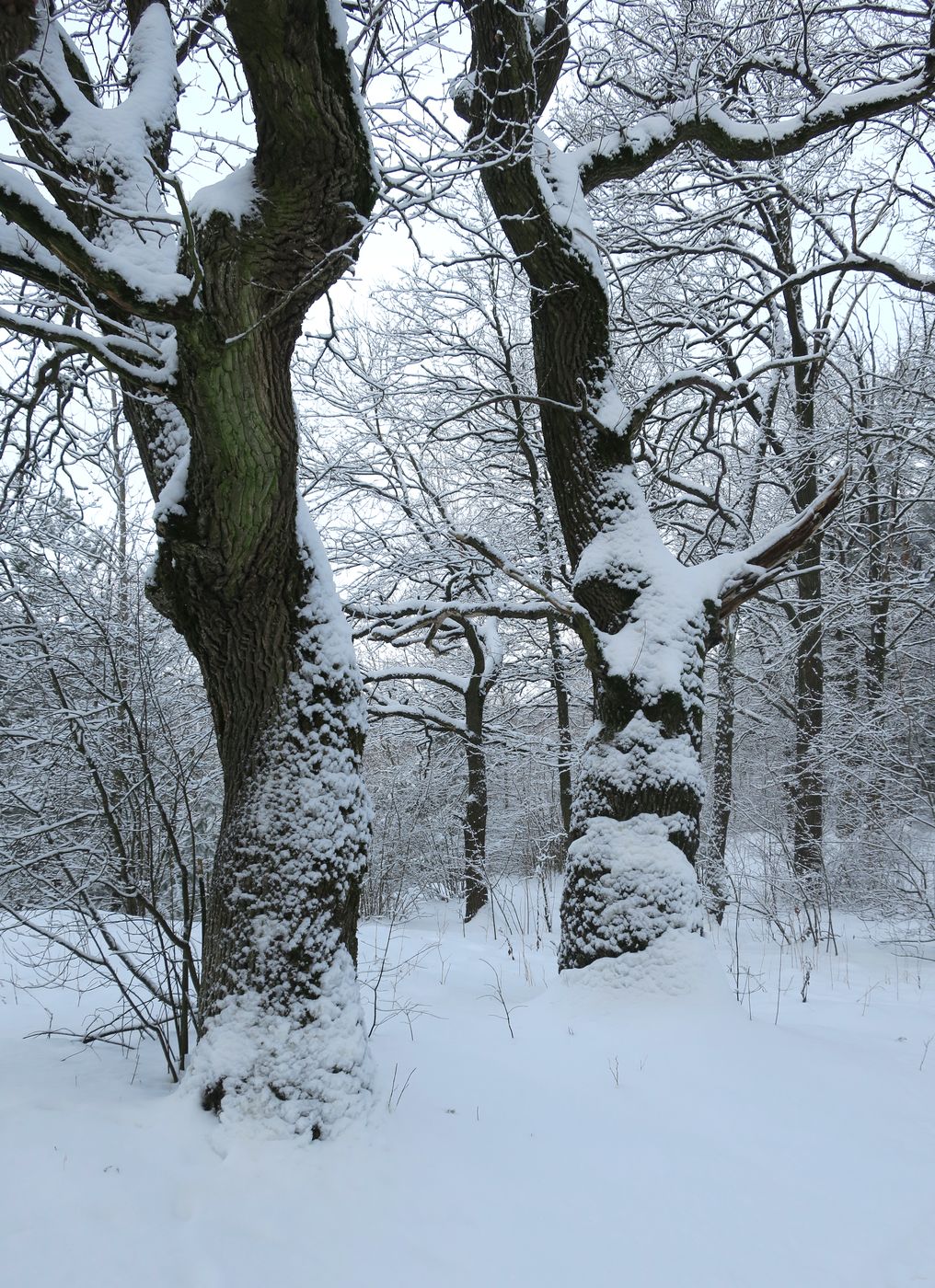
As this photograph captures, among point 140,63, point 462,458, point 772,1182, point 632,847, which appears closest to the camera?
point 772,1182

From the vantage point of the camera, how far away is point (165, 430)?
10.4 ft

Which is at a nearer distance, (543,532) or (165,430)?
(165,430)

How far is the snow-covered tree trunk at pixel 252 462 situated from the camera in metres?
2.52

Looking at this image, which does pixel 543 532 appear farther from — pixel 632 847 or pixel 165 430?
pixel 165 430

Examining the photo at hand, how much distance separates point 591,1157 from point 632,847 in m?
1.78

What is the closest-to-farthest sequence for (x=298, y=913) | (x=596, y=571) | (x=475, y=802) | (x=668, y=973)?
1. (x=298, y=913)
2. (x=668, y=973)
3. (x=596, y=571)
4. (x=475, y=802)

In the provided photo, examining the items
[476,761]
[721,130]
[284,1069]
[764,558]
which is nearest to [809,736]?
[476,761]

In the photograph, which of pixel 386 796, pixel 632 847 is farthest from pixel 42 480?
pixel 386 796

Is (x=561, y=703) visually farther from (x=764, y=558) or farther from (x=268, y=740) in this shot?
(x=268, y=740)

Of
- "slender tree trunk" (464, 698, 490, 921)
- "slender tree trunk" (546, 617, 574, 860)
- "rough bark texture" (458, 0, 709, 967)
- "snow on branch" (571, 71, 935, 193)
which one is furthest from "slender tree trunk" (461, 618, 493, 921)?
"snow on branch" (571, 71, 935, 193)

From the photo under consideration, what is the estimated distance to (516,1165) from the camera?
2500 mm

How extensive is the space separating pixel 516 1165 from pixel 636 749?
229 centimetres

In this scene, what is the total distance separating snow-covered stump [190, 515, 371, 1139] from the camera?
8.38 ft

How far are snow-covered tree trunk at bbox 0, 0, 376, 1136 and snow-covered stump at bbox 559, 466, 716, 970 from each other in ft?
5.45
